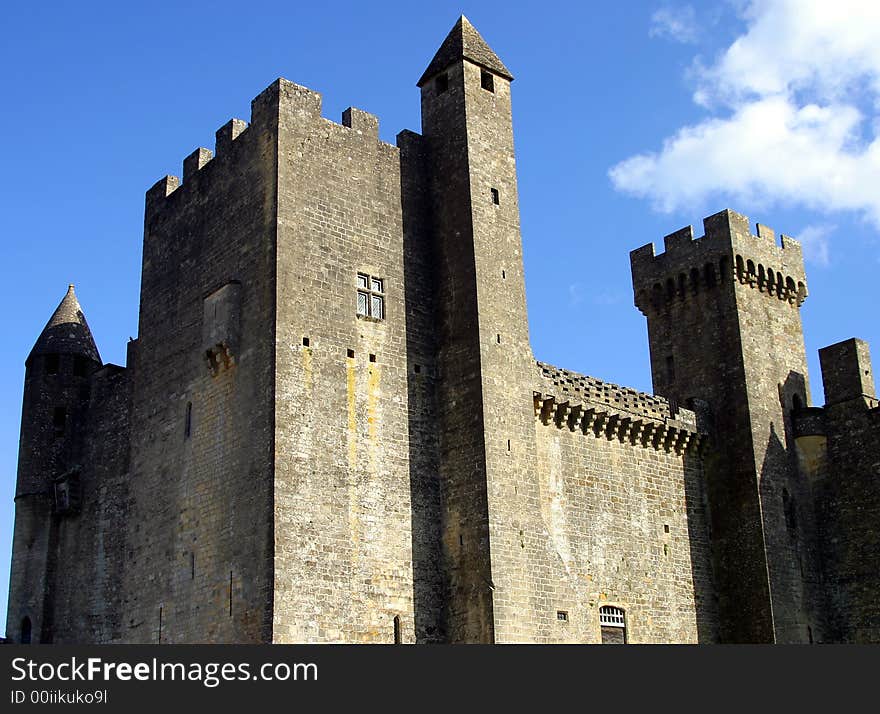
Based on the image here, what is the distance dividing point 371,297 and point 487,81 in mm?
5895

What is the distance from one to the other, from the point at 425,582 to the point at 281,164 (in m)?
8.52

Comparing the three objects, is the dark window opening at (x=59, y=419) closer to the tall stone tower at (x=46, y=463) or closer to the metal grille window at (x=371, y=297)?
the tall stone tower at (x=46, y=463)

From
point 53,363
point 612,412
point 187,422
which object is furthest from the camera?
point 53,363

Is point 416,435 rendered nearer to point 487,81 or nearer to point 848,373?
point 487,81

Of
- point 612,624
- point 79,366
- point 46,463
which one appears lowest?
point 612,624

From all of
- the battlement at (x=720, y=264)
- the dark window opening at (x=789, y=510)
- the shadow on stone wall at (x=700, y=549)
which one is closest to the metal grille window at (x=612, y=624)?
the shadow on stone wall at (x=700, y=549)

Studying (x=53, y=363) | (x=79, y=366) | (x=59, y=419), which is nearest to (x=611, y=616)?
(x=59, y=419)

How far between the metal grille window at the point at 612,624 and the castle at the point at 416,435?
0.06 meters

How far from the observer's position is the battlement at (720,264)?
100 feet

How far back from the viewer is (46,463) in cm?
2903

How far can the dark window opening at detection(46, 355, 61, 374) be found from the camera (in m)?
29.7

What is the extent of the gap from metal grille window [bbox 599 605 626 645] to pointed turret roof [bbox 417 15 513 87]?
11.8 meters

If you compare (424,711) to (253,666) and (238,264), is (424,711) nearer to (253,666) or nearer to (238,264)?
(253,666)

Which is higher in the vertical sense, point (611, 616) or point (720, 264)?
point (720, 264)
